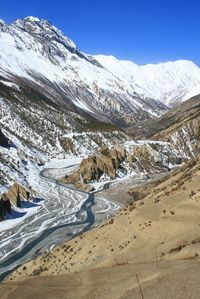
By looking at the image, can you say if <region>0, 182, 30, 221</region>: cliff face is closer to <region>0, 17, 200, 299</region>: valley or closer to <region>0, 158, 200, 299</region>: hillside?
<region>0, 17, 200, 299</region>: valley

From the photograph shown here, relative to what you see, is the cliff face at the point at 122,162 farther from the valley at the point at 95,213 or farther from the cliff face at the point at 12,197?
the cliff face at the point at 12,197

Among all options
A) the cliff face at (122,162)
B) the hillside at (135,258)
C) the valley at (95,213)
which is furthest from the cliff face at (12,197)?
the hillside at (135,258)

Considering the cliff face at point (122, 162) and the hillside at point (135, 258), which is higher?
the cliff face at point (122, 162)

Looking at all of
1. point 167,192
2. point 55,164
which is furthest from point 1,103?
point 167,192

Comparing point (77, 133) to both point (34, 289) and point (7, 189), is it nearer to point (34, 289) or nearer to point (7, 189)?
point (7, 189)

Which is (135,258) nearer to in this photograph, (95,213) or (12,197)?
(95,213)

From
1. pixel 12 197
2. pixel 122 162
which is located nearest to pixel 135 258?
pixel 12 197

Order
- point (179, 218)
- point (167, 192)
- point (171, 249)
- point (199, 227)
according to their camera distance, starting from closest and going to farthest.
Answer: point (171, 249) < point (199, 227) < point (179, 218) < point (167, 192)

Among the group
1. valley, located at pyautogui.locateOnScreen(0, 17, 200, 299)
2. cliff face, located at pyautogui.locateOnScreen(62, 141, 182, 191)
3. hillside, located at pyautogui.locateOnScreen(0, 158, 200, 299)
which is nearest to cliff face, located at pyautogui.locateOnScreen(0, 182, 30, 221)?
valley, located at pyautogui.locateOnScreen(0, 17, 200, 299)
